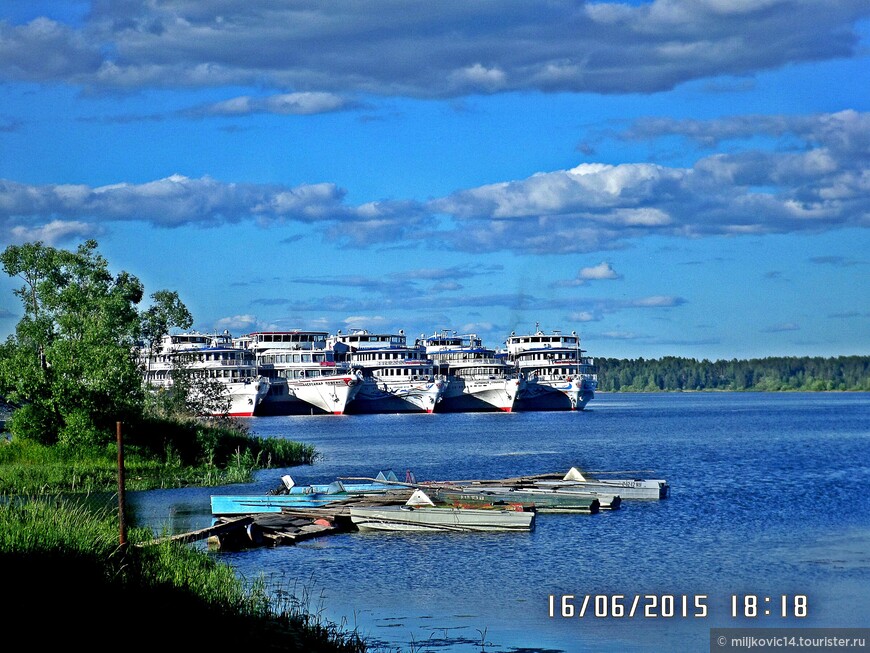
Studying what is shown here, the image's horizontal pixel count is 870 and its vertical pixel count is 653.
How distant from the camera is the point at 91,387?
4062 centimetres

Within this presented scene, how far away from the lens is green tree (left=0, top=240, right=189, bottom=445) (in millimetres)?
40688

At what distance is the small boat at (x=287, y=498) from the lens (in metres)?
31.2

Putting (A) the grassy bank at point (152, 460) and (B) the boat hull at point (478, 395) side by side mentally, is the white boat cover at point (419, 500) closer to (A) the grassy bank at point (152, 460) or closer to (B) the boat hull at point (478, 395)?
(A) the grassy bank at point (152, 460)

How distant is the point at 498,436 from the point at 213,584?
204 ft

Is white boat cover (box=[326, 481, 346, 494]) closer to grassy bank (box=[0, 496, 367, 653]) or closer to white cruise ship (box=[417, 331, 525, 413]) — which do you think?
grassy bank (box=[0, 496, 367, 653])

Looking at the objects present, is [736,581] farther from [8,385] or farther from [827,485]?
[8,385]

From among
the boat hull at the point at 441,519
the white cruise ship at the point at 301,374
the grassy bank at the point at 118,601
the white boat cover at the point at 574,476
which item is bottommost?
the boat hull at the point at 441,519

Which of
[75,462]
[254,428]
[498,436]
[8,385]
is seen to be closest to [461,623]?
[75,462]

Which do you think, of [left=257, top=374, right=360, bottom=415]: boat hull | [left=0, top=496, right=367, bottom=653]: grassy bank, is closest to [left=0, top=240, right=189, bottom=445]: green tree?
[left=0, top=496, right=367, bottom=653]: grassy bank

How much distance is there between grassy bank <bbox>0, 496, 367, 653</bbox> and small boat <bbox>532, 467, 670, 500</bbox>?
1962 cm

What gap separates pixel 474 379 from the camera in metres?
125

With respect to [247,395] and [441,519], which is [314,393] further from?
[441,519]

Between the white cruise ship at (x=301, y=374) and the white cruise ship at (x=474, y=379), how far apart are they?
13.8 metres

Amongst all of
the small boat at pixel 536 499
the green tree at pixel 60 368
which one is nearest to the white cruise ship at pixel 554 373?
the green tree at pixel 60 368
